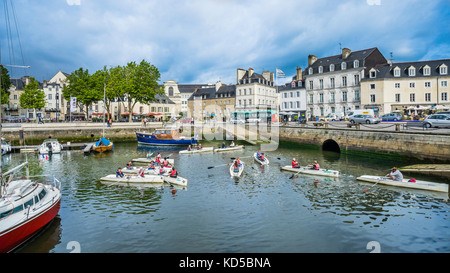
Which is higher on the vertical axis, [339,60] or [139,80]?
[339,60]

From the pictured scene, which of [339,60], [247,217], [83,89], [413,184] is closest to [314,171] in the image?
[413,184]

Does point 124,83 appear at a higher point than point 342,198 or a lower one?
higher

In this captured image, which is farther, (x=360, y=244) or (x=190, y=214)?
(x=190, y=214)

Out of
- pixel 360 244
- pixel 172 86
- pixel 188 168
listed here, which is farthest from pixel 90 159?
pixel 172 86

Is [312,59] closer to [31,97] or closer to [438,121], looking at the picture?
[438,121]

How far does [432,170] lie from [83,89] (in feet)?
205

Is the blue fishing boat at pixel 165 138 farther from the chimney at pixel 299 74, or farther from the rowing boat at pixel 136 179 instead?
the chimney at pixel 299 74

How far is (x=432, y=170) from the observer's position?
24.6 m

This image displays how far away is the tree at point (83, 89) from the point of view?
62662mm

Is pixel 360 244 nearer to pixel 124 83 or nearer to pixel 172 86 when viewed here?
pixel 124 83

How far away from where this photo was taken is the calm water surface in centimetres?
1255

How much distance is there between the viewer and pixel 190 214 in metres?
16.2

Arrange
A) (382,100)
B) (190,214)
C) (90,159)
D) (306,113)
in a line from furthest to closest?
(306,113), (382,100), (90,159), (190,214)

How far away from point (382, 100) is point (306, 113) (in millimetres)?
18445
